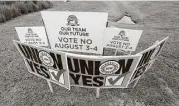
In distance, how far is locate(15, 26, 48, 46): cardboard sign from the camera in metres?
2.78

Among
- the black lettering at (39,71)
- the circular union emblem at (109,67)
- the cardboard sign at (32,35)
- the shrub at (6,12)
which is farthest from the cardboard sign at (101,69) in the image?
the shrub at (6,12)

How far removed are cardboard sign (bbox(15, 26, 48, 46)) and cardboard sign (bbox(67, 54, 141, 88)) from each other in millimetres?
1164

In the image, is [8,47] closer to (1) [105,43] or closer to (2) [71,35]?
(2) [71,35]

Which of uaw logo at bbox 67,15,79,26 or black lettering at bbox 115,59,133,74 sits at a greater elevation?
uaw logo at bbox 67,15,79,26

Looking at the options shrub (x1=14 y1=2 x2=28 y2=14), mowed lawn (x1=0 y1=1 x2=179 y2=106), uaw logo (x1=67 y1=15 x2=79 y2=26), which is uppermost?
uaw logo (x1=67 y1=15 x2=79 y2=26)

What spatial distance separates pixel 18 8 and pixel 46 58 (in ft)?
24.1

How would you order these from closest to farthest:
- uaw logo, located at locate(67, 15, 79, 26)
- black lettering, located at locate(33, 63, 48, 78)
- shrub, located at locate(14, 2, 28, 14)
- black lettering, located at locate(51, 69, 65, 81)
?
1. black lettering, located at locate(51, 69, 65, 81)
2. black lettering, located at locate(33, 63, 48, 78)
3. uaw logo, located at locate(67, 15, 79, 26)
4. shrub, located at locate(14, 2, 28, 14)

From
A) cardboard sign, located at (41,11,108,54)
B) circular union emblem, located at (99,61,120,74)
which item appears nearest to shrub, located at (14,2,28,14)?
cardboard sign, located at (41,11,108,54)

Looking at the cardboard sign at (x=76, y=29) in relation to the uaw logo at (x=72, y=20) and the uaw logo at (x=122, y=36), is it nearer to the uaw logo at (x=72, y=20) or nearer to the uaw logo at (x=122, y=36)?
the uaw logo at (x=72, y=20)

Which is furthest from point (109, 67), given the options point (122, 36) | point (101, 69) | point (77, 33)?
point (122, 36)

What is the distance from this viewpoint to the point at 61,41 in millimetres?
2818

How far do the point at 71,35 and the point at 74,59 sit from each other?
0.85 m

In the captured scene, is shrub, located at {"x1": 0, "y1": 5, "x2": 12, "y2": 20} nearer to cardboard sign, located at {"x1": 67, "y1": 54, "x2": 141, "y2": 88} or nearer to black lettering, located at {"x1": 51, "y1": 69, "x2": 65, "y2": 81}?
black lettering, located at {"x1": 51, "y1": 69, "x2": 65, "y2": 81}

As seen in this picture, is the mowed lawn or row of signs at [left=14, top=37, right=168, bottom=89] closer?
row of signs at [left=14, top=37, right=168, bottom=89]
